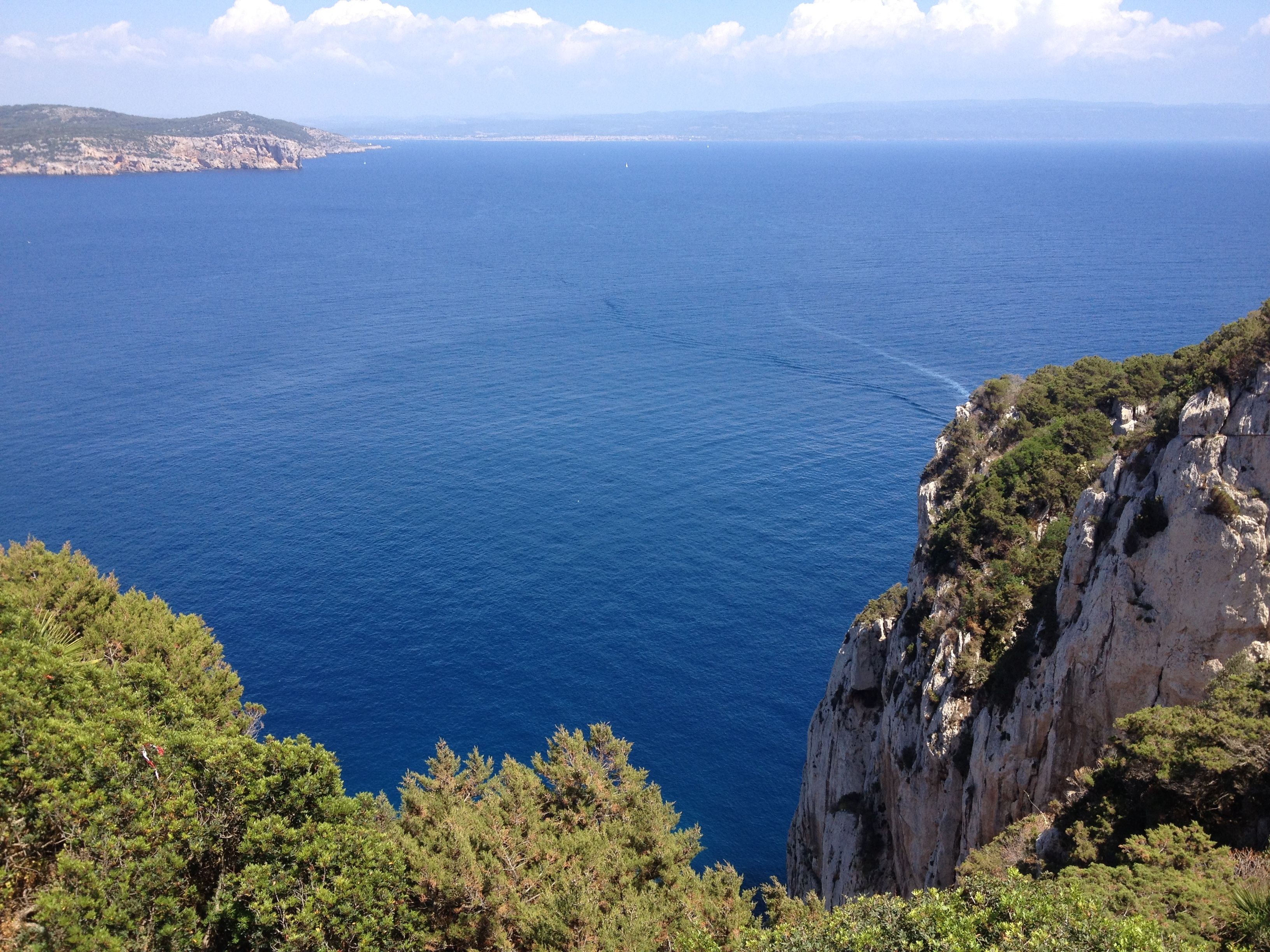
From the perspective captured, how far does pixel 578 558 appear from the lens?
228ft

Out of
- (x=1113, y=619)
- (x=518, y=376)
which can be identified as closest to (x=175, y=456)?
(x=518, y=376)

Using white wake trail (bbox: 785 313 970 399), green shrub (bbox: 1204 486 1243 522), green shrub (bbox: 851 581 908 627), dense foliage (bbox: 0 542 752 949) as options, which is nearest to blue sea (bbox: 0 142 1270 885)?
white wake trail (bbox: 785 313 970 399)

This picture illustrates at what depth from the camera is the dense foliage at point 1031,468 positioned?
25.6 meters

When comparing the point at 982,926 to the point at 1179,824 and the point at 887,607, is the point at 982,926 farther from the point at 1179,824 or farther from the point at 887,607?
the point at 887,607

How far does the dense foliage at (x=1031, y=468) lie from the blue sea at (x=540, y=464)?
75.0ft

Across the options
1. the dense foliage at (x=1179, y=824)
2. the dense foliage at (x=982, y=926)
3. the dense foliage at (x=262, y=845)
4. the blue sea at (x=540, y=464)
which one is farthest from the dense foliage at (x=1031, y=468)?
the blue sea at (x=540, y=464)

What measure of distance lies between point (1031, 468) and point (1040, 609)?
29.8 ft

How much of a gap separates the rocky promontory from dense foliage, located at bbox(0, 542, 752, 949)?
977 centimetres

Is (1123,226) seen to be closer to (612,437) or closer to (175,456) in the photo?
(612,437)

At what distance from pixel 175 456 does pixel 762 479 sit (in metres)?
58.9

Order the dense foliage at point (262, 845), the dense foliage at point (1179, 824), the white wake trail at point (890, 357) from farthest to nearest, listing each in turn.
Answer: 1. the white wake trail at point (890, 357)
2. the dense foliage at point (262, 845)
3. the dense foliage at point (1179, 824)

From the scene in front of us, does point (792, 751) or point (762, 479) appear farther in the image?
point (762, 479)

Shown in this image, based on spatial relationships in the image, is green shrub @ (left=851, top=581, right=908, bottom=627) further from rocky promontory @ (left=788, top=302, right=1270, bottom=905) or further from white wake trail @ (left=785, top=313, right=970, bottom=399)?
white wake trail @ (left=785, top=313, right=970, bottom=399)

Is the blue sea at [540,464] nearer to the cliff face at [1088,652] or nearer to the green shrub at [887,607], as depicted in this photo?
the green shrub at [887,607]
